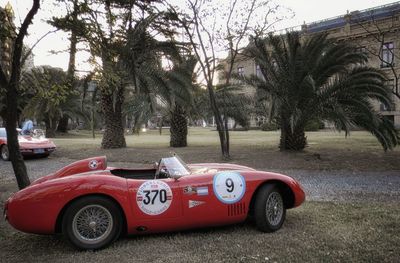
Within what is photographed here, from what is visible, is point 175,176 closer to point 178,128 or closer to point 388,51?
point 178,128

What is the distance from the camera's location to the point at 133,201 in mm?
4289

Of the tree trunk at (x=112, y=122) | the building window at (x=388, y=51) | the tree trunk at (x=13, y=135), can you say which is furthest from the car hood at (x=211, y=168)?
the tree trunk at (x=112, y=122)

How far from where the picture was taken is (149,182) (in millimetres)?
4410

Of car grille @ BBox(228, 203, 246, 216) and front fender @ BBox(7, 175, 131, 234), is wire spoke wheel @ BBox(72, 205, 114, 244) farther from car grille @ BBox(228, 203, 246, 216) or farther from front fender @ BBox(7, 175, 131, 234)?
car grille @ BBox(228, 203, 246, 216)

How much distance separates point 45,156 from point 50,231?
12.3m

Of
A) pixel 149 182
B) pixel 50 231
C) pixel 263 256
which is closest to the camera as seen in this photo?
pixel 263 256

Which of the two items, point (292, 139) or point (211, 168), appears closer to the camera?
point (211, 168)

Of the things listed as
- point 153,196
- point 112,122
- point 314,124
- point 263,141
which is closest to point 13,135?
point 153,196

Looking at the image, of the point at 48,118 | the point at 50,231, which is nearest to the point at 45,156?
the point at 50,231

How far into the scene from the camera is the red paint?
4.09m

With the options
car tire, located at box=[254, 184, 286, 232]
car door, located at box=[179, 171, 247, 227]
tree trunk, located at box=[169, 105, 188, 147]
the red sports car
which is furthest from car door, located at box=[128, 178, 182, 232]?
tree trunk, located at box=[169, 105, 188, 147]

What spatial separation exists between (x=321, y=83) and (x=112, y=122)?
9468 mm

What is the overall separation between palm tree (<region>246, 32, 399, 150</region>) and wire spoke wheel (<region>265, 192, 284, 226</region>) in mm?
7498

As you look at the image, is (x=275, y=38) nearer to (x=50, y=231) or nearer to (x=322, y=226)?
(x=322, y=226)
